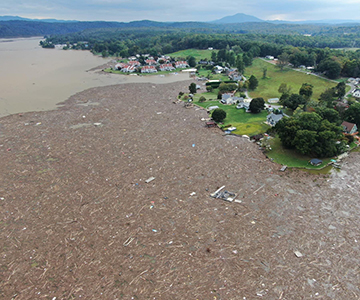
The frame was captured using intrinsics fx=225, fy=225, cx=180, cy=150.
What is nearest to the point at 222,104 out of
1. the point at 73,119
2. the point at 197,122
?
the point at 197,122

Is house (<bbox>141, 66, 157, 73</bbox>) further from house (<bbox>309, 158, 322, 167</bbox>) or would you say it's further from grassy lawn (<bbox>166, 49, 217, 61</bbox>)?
house (<bbox>309, 158, 322, 167</bbox>)

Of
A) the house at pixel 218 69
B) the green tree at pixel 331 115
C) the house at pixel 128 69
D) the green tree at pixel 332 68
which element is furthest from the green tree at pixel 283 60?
the house at pixel 128 69

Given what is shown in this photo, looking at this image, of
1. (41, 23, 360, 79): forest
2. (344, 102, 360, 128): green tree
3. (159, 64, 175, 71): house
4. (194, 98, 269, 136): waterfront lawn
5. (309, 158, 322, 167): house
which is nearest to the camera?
(309, 158, 322, 167): house

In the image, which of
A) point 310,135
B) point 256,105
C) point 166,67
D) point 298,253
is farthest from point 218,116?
point 166,67

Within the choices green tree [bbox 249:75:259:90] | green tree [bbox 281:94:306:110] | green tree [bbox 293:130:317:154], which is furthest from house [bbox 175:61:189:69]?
green tree [bbox 293:130:317:154]

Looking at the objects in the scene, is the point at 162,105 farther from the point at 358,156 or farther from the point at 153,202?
the point at 358,156
